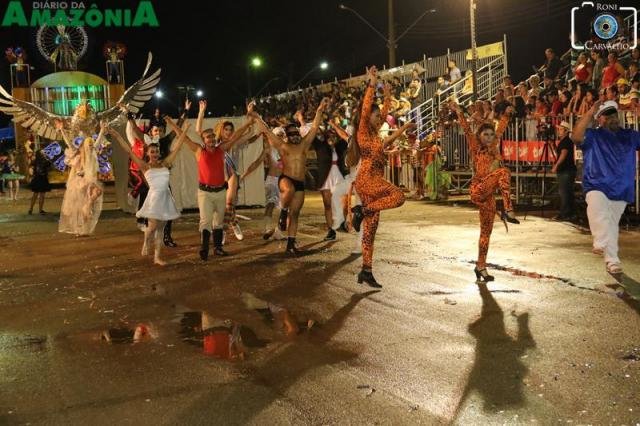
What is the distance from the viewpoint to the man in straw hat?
8039 millimetres

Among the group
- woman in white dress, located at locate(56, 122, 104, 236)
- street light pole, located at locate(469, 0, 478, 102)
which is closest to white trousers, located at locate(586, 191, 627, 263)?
woman in white dress, located at locate(56, 122, 104, 236)

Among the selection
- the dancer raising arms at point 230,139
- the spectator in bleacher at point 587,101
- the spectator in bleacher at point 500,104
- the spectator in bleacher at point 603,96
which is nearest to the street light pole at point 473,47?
the spectator in bleacher at point 500,104

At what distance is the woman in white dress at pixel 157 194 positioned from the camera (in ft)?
32.9

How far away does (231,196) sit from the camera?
12.4m

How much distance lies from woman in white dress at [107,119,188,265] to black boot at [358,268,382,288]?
3261 millimetres

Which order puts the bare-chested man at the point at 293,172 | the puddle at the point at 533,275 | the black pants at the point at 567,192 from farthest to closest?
the black pants at the point at 567,192, the bare-chested man at the point at 293,172, the puddle at the point at 533,275

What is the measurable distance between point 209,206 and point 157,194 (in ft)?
2.50

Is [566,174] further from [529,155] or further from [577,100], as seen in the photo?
[529,155]

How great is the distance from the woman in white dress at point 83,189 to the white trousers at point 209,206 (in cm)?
441

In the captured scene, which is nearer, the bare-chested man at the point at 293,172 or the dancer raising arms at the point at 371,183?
the dancer raising arms at the point at 371,183

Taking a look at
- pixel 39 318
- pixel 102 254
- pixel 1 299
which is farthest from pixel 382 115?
pixel 102 254

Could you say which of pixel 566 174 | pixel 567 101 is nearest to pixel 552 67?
pixel 567 101

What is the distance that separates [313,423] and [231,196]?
845 cm

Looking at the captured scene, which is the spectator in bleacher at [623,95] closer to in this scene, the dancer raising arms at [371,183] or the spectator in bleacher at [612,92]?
the spectator in bleacher at [612,92]
